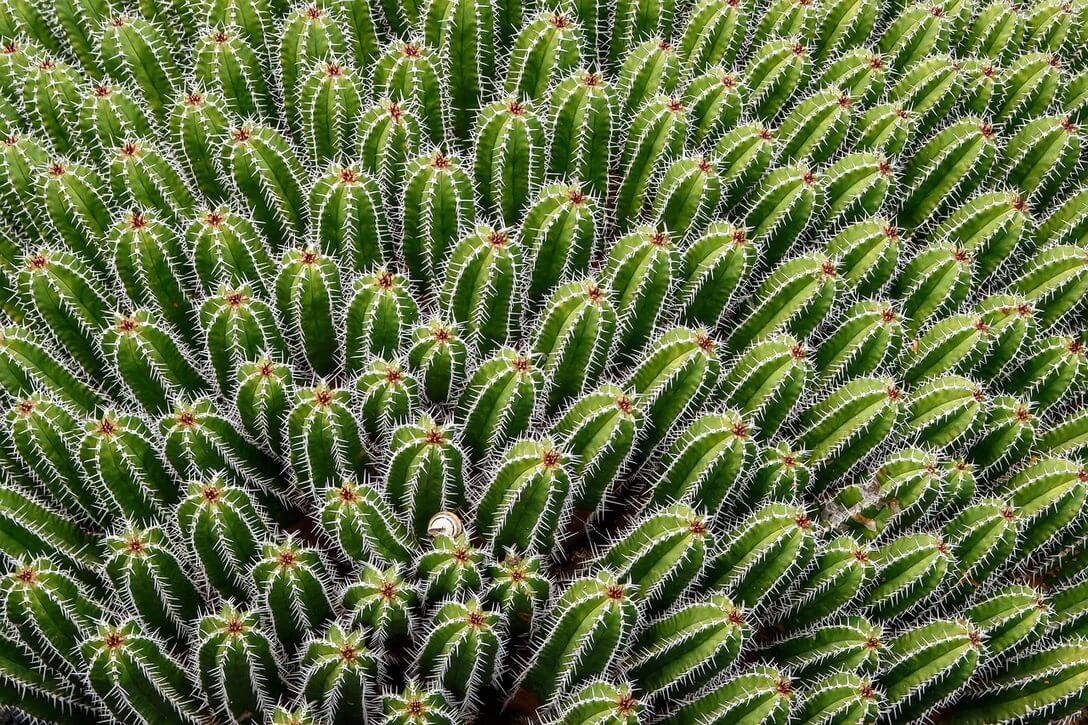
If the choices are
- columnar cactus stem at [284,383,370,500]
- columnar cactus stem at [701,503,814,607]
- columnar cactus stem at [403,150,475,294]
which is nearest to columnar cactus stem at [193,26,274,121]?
columnar cactus stem at [403,150,475,294]

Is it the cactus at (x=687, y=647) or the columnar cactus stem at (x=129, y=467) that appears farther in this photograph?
the columnar cactus stem at (x=129, y=467)

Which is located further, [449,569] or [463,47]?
[463,47]

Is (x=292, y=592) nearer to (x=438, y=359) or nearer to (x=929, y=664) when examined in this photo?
(x=438, y=359)

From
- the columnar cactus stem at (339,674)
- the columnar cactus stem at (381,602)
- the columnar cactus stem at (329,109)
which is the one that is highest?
the columnar cactus stem at (329,109)

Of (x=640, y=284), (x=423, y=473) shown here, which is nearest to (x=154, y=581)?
(x=423, y=473)

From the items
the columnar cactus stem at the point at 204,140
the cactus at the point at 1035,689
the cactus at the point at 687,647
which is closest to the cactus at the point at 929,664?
the cactus at the point at 1035,689

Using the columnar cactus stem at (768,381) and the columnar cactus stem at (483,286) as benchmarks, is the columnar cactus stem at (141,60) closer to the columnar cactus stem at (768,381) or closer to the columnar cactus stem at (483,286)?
the columnar cactus stem at (483,286)

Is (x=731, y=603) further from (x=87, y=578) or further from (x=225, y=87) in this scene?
(x=225, y=87)

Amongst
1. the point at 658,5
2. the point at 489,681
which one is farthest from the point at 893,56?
the point at 489,681
